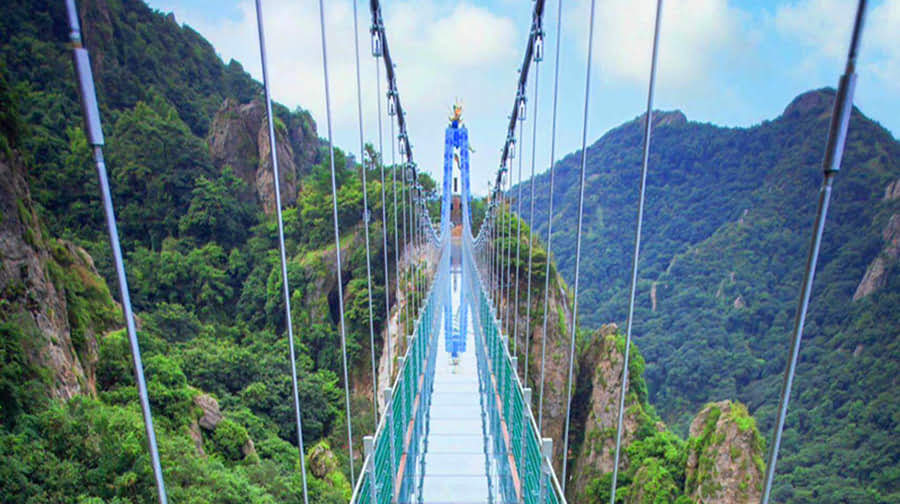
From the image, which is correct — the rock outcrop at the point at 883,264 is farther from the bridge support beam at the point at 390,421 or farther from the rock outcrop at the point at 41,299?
the rock outcrop at the point at 41,299

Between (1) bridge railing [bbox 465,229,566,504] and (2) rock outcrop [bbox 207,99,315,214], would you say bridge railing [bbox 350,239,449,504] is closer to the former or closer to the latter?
(1) bridge railing [bbox 465,229,566,504]

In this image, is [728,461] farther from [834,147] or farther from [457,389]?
[834,147]

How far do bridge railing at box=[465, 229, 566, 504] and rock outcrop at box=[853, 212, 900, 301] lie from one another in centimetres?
795

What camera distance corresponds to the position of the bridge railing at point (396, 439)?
170 cm

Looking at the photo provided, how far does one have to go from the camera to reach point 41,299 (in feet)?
17.8

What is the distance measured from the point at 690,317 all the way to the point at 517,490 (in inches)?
585

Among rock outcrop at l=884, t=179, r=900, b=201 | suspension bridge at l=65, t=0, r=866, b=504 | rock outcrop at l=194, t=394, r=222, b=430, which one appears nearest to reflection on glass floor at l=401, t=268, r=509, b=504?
suspension bridge at l=65, t=0, r=866, b=504

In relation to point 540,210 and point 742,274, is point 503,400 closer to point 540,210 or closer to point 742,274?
point 742,274

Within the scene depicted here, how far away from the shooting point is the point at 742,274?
14211 mm

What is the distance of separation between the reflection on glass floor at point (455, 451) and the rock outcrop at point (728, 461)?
4121mm

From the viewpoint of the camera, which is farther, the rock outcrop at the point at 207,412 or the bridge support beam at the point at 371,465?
the rock outcrop at the point at 207,412

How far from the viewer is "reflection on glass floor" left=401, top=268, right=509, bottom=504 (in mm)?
3031

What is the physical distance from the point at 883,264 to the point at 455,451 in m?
8.71

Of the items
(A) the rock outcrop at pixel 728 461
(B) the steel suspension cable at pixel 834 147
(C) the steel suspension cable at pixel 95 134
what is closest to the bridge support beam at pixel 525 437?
(B) the steel suspension cable at pixel 834 147
